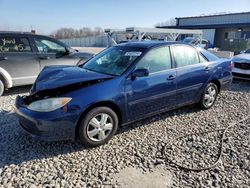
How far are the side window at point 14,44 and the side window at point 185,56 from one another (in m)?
3.98

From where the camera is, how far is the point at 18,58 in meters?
5.73

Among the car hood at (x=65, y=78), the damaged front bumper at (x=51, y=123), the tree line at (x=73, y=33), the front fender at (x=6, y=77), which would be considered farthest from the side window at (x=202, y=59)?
the tree line at (x=73, y=33)

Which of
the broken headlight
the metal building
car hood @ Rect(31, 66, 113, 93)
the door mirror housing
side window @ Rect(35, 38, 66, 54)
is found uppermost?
the metal building

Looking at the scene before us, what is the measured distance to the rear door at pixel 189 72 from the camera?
13.9ft

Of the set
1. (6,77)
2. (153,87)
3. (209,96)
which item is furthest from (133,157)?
(6,77)

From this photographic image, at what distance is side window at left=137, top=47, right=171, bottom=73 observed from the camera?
3766 mm

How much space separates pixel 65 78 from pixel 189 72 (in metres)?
2.36

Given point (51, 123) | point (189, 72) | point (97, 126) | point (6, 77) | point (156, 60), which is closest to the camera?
point (51, 123)

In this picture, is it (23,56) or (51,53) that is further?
(51,53)

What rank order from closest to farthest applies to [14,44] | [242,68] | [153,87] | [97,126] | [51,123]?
[51,123]
[97,126]
[153,87]
[14,44]
[242,68]

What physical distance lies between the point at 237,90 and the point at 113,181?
5.60m

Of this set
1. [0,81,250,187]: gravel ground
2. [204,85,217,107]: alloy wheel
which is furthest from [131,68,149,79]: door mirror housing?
[204,85,217,107]: alloy wheel

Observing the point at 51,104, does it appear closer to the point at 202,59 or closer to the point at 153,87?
the point at 153,87

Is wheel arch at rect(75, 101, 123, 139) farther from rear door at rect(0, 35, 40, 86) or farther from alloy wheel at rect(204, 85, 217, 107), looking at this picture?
rear door at rect(0, 35, 40, 86)
